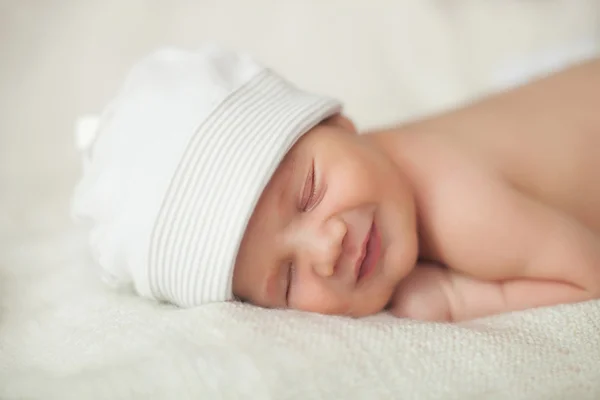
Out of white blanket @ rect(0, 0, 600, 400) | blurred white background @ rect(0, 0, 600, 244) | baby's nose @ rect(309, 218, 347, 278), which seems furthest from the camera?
blurred white background @ rect(0, 0, 600, 244)

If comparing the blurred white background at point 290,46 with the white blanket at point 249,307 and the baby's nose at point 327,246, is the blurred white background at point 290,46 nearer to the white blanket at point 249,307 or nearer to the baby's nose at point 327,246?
the white blanket at point 249,307

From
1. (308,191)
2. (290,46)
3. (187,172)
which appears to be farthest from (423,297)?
(290,46)

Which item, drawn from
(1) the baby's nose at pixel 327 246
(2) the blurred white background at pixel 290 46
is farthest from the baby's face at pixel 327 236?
(2) the blurred white background at pixel 290 46

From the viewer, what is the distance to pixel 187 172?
89 cm

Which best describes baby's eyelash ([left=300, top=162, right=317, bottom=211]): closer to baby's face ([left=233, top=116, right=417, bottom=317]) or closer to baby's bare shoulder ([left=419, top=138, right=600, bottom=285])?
baby's face ([left=233, top=116, right=417, bottom=317])

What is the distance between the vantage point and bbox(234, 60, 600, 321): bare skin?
918 mm

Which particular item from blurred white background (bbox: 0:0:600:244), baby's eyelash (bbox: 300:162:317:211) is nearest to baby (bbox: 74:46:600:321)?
baby's eyelash (bbox: 300:162:317:211)

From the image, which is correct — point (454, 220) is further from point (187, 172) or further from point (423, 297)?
point (187, 172)

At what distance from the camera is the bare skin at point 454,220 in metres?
0.92

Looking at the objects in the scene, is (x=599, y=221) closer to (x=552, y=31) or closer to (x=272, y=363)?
(x=552, y=31)

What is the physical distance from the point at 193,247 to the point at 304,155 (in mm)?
222

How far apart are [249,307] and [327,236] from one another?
150 mm

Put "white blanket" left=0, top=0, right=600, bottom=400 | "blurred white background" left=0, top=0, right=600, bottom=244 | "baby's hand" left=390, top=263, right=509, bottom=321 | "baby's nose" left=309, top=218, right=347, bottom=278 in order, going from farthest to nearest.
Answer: "blurred white background" left=0, top=0, right=600, bottom=244
"baby's hand" left=390, top=263, right=509, bottom=321
"baby's nose" left=309, top=218, right=347, bottom=278
"white blanket" left=0, top=0, right=600, bottom=400

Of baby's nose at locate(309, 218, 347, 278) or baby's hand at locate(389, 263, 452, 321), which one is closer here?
baby's nose at locate(309, 218, 347, 278)
